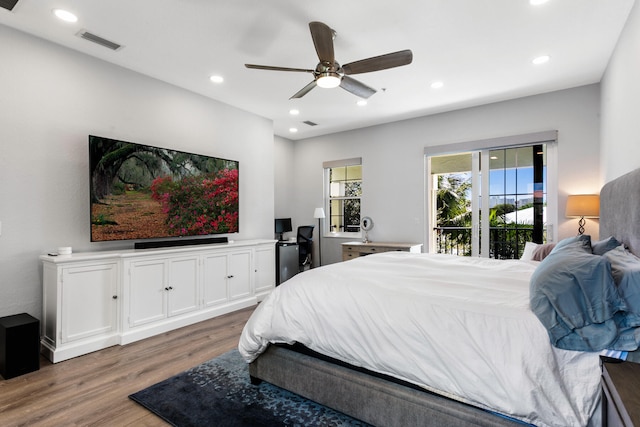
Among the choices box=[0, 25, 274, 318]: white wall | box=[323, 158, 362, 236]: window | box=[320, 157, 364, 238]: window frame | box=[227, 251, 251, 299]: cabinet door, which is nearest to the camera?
box=[0, 25, 274, 318]: white wall

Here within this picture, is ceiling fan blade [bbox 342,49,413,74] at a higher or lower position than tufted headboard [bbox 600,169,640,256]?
higher

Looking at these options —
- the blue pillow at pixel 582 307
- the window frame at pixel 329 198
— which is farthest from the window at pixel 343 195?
the blue pillow at pixel 582 307

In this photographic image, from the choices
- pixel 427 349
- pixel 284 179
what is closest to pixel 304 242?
pixel 284 179

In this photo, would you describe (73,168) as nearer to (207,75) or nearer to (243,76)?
(207,75)

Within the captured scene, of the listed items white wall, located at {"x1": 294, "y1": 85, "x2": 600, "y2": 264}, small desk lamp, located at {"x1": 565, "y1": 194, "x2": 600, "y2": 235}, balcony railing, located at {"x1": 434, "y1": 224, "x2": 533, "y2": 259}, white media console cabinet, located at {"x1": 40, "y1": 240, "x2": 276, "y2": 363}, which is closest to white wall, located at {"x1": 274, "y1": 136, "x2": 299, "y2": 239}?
white wall, located at {"x1": 294, "y1": 85, "x2": 600, "y2": 264}

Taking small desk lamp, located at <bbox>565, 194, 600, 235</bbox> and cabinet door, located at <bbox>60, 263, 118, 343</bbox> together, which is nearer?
cabinet door, located at <bbox>60, 263, 118, 343</bbox>

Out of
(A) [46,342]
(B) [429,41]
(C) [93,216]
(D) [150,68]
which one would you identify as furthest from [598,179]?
(A) [46,342]

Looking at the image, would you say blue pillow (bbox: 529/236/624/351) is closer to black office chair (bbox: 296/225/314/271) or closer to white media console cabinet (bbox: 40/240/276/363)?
white media console cabinet (bbox: 40/240/276/363)

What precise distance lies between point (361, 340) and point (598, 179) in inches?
153

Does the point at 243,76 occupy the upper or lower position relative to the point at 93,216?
upper

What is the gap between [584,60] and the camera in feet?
10.8

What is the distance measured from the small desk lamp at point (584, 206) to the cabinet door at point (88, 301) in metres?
4.84

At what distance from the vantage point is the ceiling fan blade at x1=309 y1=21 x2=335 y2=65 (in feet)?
7.42

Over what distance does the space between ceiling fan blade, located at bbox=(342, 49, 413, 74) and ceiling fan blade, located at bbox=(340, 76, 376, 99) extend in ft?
0.49
